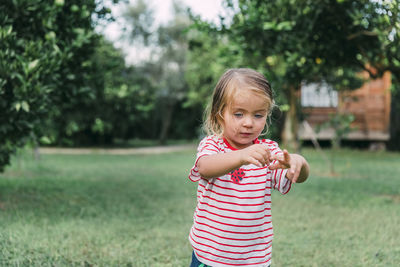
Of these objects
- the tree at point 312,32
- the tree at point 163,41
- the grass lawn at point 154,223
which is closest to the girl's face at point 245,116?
the grass lawn at point 154,223

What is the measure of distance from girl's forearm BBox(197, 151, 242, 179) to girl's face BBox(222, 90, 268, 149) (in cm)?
22

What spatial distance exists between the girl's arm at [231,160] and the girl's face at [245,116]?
0.71 feet

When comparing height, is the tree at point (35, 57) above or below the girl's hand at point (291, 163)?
above

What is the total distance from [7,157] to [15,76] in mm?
1202

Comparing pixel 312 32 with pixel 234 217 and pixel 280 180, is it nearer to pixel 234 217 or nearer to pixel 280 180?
pixel 280 180

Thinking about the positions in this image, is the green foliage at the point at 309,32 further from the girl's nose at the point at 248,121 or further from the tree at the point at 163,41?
the tree at the point at 163,41

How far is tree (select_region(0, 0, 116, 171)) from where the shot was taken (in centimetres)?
431

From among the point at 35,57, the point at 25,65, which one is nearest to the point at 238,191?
the point at 25,65

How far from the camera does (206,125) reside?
2.24m

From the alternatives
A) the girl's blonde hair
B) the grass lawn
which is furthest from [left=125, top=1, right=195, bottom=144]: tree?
the girl's blonde hair

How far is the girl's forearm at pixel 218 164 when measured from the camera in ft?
5.82

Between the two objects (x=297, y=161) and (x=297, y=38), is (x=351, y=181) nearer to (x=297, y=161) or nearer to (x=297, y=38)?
(x=297, y=38)

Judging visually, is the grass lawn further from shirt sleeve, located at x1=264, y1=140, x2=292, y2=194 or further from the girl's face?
the girl's face

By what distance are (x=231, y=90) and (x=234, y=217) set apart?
0.62m
